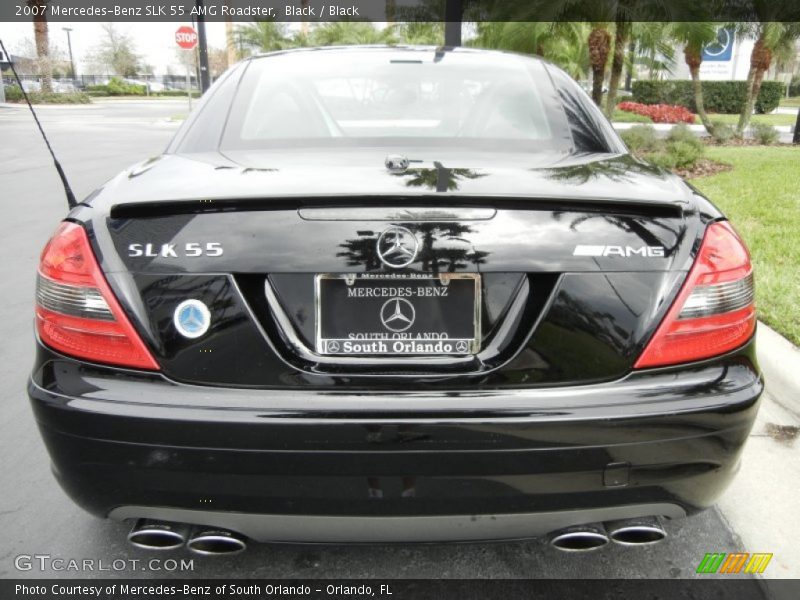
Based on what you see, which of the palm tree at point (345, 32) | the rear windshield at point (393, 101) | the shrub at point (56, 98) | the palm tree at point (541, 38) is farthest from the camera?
the shrub at point (56, 98)

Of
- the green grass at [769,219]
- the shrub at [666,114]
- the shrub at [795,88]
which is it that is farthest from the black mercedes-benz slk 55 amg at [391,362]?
the shrub at [795,88]

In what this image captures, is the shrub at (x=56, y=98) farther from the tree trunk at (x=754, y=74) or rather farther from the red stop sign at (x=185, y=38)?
the tree trunk at (x=754, y=74)

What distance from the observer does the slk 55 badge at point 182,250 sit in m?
1.77

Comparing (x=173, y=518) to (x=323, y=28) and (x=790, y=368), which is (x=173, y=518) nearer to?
(x=790, y=368)

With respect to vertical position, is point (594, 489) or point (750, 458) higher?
point (594, 489)

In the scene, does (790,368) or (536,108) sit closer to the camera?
(536,108)

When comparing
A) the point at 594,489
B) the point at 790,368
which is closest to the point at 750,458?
the point at 790,368

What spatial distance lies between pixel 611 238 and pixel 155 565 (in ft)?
5.84

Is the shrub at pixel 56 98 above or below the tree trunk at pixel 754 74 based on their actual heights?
below

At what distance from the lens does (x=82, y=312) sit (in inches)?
72.8

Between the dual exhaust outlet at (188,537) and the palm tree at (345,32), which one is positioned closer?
the dual exhaust outlet at (188,537)

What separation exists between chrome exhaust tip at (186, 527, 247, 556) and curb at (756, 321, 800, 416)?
9.03 feet

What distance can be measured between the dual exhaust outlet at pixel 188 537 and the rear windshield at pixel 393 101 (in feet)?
4.20

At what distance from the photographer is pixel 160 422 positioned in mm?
1744
